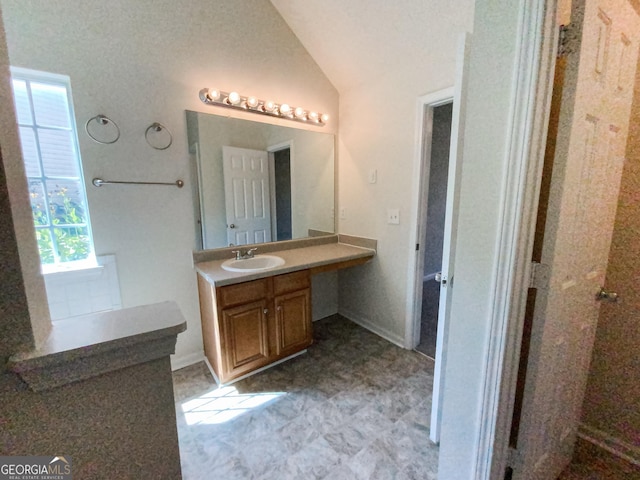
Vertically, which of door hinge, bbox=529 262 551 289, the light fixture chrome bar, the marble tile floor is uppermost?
the light fixture chrome bar

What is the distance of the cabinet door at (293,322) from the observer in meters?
2.09

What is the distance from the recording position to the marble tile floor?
4.45 feet

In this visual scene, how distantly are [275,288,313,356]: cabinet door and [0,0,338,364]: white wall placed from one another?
2.21ft

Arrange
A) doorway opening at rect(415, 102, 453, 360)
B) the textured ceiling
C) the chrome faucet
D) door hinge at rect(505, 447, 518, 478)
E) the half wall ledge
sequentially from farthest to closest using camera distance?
doorway opening at rect(415, 102, 453, 360) < the chrome faucet < the textured ceiling < door hinge at rect(505, 447, 518, 478) < the half wall ledge

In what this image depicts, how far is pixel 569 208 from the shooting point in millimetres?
885

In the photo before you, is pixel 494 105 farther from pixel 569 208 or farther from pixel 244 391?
pixel 244 391

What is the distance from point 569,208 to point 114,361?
53.4 inches

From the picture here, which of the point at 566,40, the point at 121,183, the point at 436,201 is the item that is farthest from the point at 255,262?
the point at 436,201

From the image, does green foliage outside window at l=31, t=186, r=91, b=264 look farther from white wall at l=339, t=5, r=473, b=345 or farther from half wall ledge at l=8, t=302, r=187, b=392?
white wall at l=339, t=5, r=473, b=345

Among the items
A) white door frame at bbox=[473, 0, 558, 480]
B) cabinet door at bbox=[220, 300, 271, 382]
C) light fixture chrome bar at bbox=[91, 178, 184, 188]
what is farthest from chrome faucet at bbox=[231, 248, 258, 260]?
white door frame at bbox=[473, 0, 558, 480]

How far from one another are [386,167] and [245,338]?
1716mm

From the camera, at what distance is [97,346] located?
0.61 meters

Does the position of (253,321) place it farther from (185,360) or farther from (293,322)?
(185,360)

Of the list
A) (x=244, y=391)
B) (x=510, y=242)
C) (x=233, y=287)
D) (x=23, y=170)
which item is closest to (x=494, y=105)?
(x=510, y=242)
